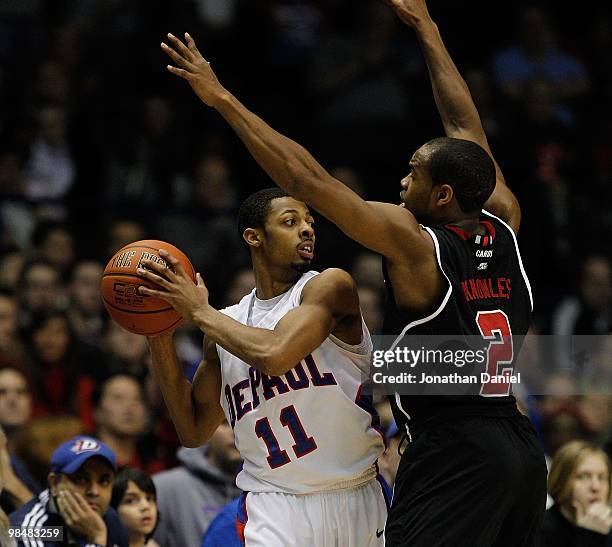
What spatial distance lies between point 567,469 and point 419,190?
2.53 metres

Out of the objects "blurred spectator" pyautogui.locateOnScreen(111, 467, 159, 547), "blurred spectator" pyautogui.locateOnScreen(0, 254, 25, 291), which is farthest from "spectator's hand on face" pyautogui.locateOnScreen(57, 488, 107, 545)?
"blurred spectator" pyautogui.locateOnScreen(0, 254, 25, 291)

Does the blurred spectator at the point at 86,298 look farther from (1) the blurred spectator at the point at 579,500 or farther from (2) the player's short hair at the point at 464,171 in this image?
(2) the player's short hair at the point at 464,171

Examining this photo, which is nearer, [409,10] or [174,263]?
[174,263]

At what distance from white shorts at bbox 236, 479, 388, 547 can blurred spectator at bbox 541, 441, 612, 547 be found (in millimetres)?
1834

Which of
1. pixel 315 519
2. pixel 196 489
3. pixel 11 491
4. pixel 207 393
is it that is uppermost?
pixel 207 393

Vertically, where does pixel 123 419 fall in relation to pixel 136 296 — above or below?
below

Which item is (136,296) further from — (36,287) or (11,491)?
(36,287)

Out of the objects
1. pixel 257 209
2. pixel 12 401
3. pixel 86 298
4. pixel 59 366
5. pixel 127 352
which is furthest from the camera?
pixel 86 298

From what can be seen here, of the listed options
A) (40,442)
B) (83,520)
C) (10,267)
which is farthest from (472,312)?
(10,267)

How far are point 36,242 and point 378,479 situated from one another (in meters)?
5.06

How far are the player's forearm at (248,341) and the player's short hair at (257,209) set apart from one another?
643 mm

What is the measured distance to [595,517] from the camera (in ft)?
23.4

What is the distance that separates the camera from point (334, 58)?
41.0 ft

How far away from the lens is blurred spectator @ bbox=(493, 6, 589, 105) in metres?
12.3
